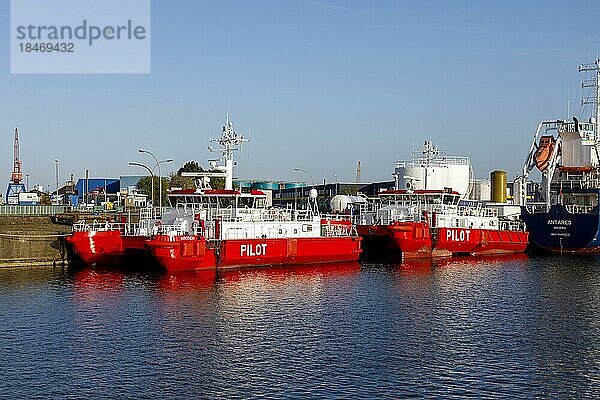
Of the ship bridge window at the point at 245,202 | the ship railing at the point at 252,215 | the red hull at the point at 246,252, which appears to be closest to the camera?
the red hull at the point at 246,252

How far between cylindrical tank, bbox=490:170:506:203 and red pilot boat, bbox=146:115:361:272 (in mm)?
38762

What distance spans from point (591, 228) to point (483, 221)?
32.0 feet

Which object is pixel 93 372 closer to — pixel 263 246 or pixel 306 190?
pixel 263 246

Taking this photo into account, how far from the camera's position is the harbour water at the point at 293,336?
2569cm

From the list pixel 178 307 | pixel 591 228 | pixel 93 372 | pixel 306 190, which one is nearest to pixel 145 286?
pixel 178 307

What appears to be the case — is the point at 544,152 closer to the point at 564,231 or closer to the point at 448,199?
the point at 564,231

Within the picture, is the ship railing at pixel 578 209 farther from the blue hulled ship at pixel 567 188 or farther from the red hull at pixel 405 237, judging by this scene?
the red hull at pixel 405 237

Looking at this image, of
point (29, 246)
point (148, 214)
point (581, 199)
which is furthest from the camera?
point (581, 199)

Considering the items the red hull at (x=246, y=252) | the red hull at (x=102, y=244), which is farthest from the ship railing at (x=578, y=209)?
the red hull at (x=102, y=244)

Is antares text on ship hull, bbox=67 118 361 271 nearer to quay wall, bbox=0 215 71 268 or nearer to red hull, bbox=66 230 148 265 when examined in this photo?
red hull, bbox=66 230 148 265

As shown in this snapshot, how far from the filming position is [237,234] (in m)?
53.7

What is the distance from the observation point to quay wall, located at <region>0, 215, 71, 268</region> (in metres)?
52.8

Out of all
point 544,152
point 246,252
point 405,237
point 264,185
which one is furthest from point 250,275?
point 264,185

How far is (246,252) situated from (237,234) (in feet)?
4.97
